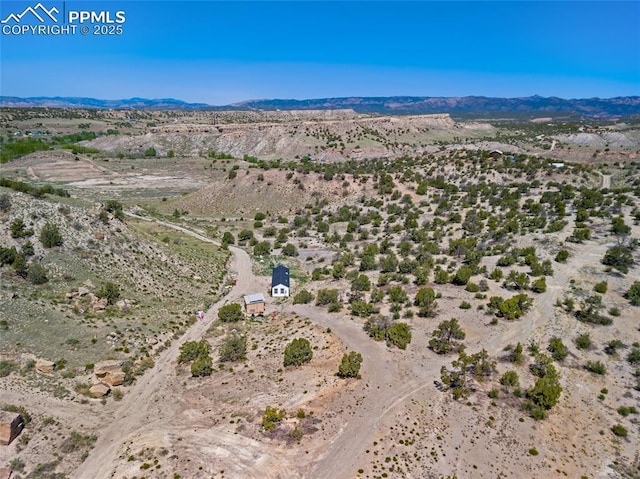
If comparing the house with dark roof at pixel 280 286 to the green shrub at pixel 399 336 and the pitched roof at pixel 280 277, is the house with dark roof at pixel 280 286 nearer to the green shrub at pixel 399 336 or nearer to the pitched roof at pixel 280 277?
the pitched roof at pixel 280 277

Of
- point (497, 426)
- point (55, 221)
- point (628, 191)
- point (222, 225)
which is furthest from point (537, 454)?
point (628, 191)

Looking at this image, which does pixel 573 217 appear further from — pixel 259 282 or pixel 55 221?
pixel 55 221

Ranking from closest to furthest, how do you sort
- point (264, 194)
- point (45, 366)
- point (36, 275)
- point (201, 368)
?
point (45, 366) → point (201, 368) → point (36, 275) → point (264, 194)

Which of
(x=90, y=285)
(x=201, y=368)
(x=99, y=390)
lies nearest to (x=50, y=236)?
(x=90, y=285)

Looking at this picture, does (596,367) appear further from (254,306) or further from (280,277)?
(280,277)

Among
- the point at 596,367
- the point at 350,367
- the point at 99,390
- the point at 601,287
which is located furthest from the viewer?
the point at 601,287

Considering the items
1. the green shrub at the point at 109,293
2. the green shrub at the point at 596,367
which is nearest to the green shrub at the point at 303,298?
the green shrub at the point at 109,293
